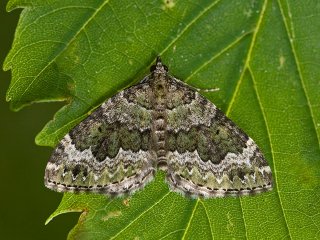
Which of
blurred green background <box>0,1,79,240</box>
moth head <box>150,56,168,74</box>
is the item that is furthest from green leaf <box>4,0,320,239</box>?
blurred green background <box>0,1,79,240</box>

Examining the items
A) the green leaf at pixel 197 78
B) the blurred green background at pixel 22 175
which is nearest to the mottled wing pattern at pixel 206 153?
the green leaf at pixel 197 78

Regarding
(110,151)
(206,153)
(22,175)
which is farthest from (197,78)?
(22,175)

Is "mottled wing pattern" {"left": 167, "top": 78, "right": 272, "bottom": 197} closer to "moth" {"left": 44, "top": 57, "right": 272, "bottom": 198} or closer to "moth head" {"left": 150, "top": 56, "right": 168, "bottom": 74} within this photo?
"moth" {"left": 44, "top": 57, "right": 272, "bottom": 198}

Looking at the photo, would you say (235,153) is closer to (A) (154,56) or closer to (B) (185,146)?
(B) (185,146)

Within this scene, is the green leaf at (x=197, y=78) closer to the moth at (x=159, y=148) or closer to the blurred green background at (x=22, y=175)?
the moth at (x=159, y=148)

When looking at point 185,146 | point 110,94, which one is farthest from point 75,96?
point 185,146

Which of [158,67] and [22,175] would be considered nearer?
[158,67]

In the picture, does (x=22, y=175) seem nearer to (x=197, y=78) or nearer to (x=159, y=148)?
(x=159, y=148)
